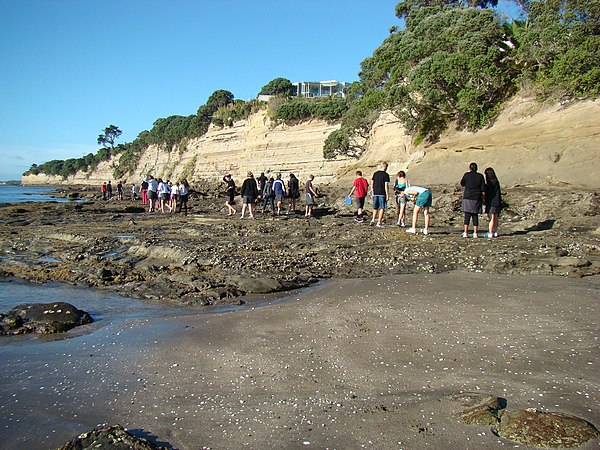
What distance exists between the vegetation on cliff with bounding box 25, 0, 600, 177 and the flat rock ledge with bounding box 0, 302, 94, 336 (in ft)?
63.6

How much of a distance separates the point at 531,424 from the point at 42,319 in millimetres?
5388

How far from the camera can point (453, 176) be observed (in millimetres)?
21547

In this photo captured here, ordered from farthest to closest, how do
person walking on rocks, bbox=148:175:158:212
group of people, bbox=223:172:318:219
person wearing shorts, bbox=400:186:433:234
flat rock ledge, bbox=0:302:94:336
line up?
person walking on rocks, bbox=148:175:158:212 < group of people, bbox=223:172:318:219 < person wearing shorts, bbox=400:186:433:234 < flat rock ledge, bbox=0:302:94:336

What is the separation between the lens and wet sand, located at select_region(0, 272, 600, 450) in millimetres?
3262

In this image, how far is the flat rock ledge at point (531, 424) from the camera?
293cm

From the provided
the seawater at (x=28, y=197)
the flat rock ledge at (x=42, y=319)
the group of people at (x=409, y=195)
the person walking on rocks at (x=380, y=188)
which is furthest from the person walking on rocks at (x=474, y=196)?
the seawater at (x=28, y=197)

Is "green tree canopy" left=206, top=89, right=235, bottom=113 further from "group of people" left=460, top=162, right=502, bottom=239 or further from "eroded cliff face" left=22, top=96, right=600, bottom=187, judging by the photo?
"group of people" left=460, top=162, right=502, bottom=239

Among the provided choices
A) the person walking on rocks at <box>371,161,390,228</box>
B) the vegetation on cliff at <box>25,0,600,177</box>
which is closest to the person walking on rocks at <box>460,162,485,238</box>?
the person walking on rocks at <box>371,161,390,228</box>

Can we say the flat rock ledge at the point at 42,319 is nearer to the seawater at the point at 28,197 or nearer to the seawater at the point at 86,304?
the seawater at the point at 86,304

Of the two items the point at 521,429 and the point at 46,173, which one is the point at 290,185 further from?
the point at 46,173

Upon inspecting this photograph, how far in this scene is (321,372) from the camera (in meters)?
4.17

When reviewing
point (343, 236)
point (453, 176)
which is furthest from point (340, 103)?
point (343, 236)

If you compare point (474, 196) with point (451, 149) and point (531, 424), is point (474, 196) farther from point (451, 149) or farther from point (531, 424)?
point (451, 149)

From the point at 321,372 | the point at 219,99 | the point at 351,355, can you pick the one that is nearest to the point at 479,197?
the point at 351,355
